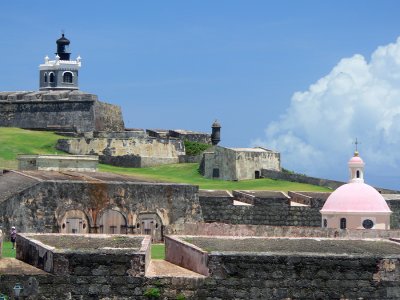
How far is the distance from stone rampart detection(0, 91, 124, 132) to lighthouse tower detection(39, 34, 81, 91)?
68.3ft

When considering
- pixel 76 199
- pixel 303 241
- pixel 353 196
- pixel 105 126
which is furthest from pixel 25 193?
pixel 105 126

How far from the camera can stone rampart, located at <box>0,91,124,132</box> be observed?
70750 millimetres

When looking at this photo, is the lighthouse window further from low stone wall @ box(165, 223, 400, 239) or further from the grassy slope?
the grassy slope

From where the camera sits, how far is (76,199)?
1318 inches

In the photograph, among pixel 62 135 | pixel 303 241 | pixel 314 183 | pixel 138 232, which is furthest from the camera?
pixel 62 135

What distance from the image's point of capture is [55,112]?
71.6 meters

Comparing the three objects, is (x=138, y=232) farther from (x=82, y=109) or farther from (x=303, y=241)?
(x=82, y=109)

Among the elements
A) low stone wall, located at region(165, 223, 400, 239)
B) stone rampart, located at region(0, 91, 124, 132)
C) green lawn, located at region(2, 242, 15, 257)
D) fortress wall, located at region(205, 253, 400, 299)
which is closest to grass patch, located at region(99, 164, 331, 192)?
stone rampart, located at region(0, 91, 124, 132)

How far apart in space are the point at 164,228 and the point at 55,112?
37736 mm

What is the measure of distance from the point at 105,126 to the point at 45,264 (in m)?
54.9

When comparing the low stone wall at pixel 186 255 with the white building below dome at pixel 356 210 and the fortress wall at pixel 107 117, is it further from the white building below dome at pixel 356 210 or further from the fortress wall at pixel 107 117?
the fortress wall at pixel 107 117

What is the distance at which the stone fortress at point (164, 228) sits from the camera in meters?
17.6

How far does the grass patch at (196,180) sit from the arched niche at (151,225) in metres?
16.6

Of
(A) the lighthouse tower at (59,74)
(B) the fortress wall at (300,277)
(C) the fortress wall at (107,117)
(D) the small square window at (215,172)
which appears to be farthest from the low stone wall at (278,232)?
(A) the lighthouse tower at (59,74)
